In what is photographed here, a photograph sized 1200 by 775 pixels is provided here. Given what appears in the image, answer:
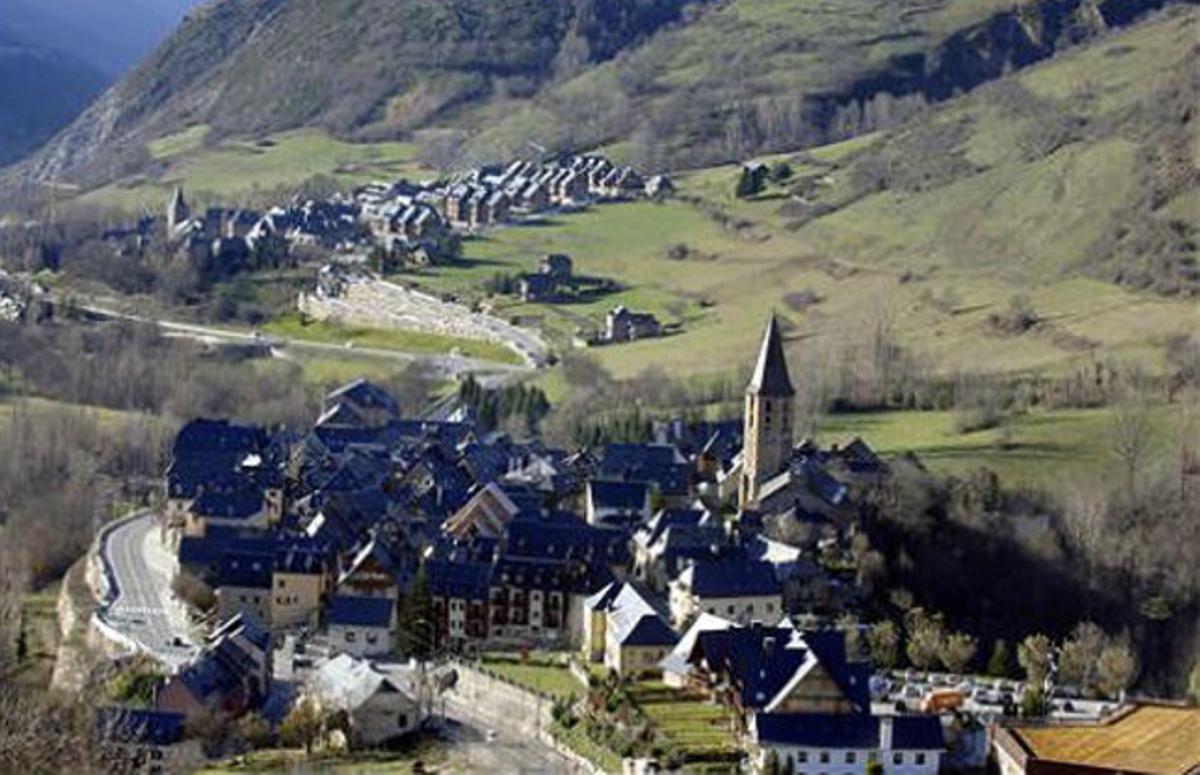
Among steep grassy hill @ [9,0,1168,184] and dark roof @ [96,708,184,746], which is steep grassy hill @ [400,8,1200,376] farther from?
dark roof @ [96,708,184,746]

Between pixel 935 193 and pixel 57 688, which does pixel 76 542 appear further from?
pixel 935 193

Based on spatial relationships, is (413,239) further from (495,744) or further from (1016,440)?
(495,744)

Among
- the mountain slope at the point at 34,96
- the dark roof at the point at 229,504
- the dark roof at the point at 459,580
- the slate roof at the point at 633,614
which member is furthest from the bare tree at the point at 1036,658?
the mountain slope at the point at 34,96

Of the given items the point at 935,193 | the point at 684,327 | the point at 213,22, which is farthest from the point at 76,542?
the point at 213,22

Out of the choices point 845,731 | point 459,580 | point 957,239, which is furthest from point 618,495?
point 957,239

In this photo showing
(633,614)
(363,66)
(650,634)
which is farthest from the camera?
(363,66)

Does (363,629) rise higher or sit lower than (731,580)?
lower
